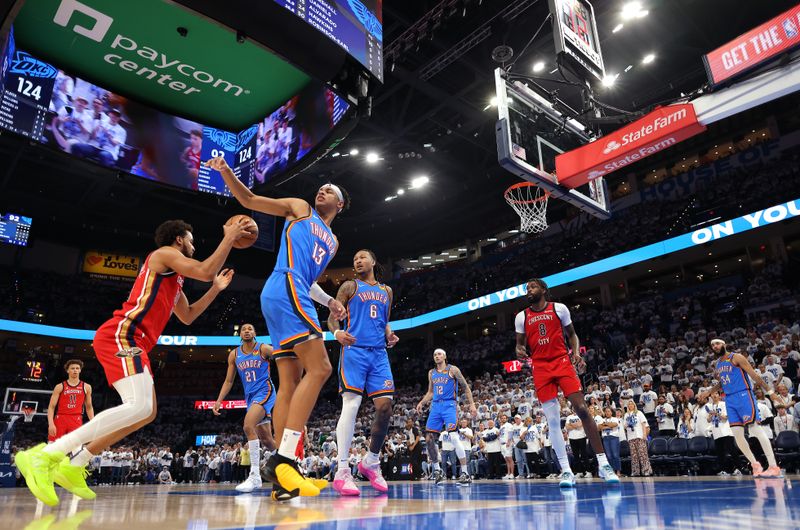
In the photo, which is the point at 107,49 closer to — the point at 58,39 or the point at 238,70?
the point at 58,39

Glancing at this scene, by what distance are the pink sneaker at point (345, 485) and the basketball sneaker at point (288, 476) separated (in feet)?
3.70

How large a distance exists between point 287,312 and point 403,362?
25568 millimetres

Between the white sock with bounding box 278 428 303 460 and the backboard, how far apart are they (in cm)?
540

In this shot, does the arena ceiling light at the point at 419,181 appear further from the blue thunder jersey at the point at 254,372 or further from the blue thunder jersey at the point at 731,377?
the blue thunder jersey at the point at 731,377

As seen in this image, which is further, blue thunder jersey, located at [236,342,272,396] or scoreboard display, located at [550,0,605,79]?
scoreboard display, located at [550,0,605,79]

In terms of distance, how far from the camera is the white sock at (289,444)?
3096mm

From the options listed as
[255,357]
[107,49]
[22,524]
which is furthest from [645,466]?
[107,49]

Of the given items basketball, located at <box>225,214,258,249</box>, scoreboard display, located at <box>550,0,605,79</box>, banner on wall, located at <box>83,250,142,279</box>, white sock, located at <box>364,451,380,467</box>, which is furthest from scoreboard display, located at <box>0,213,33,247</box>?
basketball, located at <box>225,214,258,249</box>

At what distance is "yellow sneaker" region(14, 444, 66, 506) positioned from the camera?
2926 millimetres

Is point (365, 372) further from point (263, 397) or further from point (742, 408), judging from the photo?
point (742, 408)

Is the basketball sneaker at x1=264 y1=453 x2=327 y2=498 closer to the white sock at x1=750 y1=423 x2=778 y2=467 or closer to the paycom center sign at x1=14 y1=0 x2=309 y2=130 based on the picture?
the paycom center sign at x1=14 y1=0 x2=309 y2=130

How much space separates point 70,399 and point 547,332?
6.06m

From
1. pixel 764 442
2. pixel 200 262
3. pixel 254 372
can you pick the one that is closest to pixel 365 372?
pixel 200 262

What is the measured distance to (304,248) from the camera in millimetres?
3695
